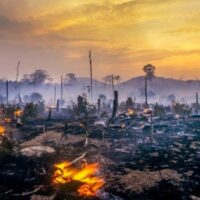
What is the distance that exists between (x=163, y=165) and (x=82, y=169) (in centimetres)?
563

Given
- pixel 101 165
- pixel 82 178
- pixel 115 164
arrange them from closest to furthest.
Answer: pixel 82 178
pixel 101 165
pixel 115 164

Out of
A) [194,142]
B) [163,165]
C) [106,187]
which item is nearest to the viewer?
[106,187]

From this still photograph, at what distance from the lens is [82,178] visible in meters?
16.6

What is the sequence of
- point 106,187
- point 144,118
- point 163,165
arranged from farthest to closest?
point 144,118, point 163,165, point 106,187

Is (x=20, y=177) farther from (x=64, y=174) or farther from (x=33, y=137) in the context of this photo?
(x=33, y=137)

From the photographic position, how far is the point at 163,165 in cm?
2053

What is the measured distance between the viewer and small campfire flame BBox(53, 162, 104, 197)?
15.0 m

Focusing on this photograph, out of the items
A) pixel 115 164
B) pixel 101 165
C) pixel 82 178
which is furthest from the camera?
pixel 115 164

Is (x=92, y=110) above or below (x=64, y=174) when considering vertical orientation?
above

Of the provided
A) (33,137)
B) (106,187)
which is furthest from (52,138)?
(106,187)

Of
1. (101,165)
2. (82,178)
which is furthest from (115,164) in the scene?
(82,178)

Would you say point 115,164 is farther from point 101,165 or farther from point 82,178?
point 82,178

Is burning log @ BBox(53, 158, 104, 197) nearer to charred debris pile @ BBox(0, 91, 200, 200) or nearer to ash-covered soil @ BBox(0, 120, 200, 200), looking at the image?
charred debris pile @ BBox(0, 91, 200, 200)

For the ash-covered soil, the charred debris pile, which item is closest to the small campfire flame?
the charred debris pile
